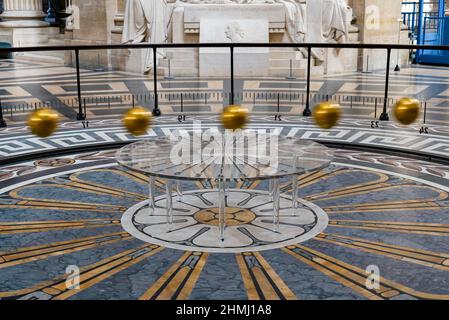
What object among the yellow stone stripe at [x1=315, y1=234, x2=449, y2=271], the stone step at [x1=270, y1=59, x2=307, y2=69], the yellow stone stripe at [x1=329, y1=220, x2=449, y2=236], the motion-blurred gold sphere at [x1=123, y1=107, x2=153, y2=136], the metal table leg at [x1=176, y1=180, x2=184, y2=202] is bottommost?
the yellow stone stripe at [x1=315, y1=234, x2=449, y2=271]

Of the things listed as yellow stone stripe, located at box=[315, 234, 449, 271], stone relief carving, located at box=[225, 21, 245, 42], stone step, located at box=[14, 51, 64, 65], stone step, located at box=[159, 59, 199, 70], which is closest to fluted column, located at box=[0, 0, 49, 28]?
stone step, located at box=[14, 51, 64, 65]

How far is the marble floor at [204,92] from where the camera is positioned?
8539 millimetres

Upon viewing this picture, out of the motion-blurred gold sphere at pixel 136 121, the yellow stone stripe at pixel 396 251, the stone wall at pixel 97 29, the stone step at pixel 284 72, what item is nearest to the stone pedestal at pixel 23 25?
the stone wall at pixel 97 29

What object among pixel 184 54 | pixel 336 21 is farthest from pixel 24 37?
pixel 336 21

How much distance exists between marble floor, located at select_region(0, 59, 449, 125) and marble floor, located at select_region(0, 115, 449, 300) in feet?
8.90

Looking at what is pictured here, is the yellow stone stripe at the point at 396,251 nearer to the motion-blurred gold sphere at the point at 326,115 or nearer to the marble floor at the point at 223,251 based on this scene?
the marble floor at the point at 223,251

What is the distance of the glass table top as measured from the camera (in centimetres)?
359

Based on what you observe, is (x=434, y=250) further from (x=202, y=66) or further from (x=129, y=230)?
(x=202, y=66)

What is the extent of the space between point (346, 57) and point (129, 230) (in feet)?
33.2

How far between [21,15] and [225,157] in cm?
1504

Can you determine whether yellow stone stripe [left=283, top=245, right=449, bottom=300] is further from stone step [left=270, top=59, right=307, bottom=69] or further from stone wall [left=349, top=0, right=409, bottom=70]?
stone wall [left=349, top=0, right=409, bottom=70]

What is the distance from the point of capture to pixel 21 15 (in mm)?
17484

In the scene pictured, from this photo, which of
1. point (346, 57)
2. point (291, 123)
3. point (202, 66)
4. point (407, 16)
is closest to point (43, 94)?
point (202, 66)

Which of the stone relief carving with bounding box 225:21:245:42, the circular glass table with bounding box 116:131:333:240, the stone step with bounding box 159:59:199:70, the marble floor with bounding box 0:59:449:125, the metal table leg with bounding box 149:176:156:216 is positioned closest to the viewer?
the circular glass table with bounding box 116:131:333:240
